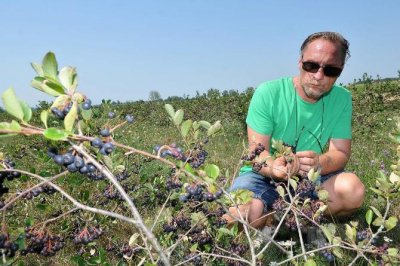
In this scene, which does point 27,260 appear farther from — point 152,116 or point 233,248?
point 152,116

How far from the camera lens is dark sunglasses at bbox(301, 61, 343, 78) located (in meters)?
3.24

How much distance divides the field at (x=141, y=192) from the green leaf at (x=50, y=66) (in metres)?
0.21

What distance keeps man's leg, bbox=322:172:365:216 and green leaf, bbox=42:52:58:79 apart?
2.63 meters

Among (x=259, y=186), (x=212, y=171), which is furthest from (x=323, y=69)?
(x=212, y=171)

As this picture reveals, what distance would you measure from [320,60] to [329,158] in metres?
0.69

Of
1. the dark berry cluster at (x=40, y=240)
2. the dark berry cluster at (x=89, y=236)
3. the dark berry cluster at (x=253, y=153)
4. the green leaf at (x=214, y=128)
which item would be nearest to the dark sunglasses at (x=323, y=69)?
the dark berry cluster at (x=253, y=153)

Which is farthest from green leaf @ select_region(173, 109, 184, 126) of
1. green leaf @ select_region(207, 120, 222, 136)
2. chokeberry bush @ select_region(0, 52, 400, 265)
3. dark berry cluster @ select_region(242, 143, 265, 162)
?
dark berry cluster @ select_region(242, 143, 265, 162)

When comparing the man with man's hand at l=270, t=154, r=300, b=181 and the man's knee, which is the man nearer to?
the man's knee

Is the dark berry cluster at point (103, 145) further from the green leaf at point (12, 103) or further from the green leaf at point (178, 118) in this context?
the green leaf at point (178, 118)

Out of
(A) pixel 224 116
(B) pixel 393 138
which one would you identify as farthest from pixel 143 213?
(A) pixel 224 116

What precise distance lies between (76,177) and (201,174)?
3.95 ft

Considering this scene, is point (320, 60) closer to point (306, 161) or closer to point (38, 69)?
point (306, 161)

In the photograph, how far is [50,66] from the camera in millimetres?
1066

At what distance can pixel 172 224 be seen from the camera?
2346mm
